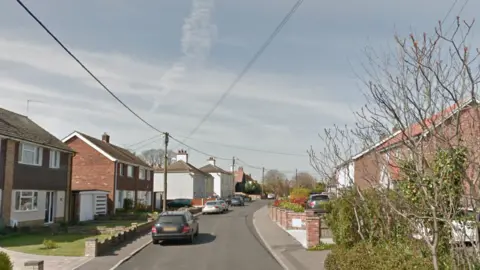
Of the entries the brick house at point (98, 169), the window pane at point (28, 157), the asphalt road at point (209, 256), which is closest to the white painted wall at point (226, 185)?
the brick house at point (98, 169)

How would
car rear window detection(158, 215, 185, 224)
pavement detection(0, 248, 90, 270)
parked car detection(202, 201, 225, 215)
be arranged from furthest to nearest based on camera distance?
parked car detection(202, 201, 225, 215), car rear window detection(158, 215, 185, 224), pavement detection(0, 248, 90, 270)

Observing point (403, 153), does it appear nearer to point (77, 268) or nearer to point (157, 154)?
point (77, 268)

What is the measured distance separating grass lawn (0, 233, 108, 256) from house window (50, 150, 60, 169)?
6.47 m

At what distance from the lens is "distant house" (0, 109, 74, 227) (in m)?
24.0

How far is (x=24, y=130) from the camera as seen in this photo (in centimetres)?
2727

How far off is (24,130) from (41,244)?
9.79 metres

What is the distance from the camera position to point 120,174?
42.4 metres

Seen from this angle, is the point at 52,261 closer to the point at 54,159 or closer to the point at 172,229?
the point at 172,229

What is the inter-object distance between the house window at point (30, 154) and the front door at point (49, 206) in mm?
2611

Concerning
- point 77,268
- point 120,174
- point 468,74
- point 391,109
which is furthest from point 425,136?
point 120,174

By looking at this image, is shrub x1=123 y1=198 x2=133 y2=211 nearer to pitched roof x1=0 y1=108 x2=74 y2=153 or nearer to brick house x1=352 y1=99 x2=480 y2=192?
pitched roof x1=0 y1=108 x2=74 y2=153

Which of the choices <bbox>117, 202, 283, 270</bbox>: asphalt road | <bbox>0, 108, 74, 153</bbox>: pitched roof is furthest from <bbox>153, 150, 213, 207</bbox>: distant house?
<bbox>117, 202, 283, 270</bbox>: asphalt road

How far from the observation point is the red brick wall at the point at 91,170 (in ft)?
133

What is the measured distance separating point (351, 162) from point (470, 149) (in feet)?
19.4
